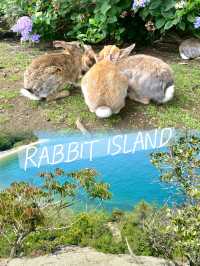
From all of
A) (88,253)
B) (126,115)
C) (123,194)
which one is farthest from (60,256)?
(126,115)

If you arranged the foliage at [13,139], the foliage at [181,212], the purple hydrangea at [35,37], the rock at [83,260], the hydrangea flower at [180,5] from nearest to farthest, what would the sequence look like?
the foliage at [181,212] < the rock at [83,260] < the foliage at [13,139] < the hydrangea flower at [180,5] < the purple hydrangea at [35,37]

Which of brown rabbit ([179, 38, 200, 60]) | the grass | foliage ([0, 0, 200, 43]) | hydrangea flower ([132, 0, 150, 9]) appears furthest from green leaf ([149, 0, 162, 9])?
the grass

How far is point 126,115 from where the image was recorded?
572cm

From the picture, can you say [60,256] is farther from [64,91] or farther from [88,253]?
[64,91]

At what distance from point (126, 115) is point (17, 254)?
6.67ft

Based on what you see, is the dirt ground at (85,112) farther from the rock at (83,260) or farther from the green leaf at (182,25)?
the rock at (83,260)

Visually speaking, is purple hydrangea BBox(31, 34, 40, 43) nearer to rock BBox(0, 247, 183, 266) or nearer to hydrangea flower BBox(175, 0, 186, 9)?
hydrangea flower BBox(175, 0, 186, 9)

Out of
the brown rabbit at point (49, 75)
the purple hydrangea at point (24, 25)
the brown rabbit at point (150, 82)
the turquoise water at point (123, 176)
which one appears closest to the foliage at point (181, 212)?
the turquoise water at point (123, 176)

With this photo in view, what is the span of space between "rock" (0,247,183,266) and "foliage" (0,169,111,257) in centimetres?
27

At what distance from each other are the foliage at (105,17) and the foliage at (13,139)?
2186 millimetres

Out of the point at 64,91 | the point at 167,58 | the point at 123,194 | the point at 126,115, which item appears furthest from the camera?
the point at 167,58

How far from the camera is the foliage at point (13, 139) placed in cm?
527

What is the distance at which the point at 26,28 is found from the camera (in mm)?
7508

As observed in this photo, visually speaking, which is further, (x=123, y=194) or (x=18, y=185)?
(x=123, y=194)
